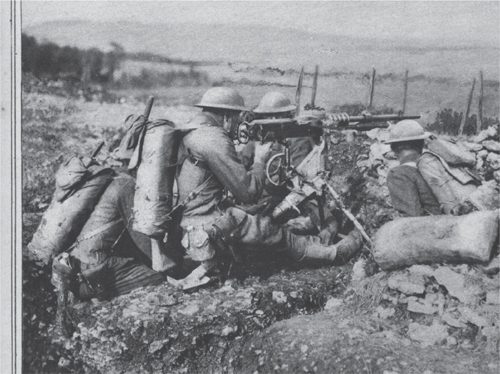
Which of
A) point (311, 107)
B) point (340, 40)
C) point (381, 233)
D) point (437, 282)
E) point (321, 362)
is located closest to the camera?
point (321, 362)

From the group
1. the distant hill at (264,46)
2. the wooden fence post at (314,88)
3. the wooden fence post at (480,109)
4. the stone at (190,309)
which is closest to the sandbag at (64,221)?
the stone at (190,309)

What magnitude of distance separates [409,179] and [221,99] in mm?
1780

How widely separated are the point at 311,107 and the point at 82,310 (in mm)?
2713

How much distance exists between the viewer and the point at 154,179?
14.0ft

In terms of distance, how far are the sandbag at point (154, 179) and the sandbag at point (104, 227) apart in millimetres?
245

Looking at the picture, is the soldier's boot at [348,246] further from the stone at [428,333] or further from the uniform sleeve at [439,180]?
the stone at [428,333]

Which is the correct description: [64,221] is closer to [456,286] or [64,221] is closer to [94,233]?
[94,233]

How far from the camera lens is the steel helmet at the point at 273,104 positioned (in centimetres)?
498

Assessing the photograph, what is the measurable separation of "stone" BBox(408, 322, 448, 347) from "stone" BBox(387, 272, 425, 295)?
255 millimetres

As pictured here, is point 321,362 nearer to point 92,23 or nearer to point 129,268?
point 129,268

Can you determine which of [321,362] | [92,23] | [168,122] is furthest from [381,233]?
[92,23]

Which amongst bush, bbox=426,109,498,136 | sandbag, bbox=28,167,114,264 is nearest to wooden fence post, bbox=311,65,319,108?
bush, bbox=426,109,498,136

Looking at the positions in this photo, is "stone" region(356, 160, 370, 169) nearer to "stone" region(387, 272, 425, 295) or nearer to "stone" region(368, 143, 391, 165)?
"stone" region(368, 143, 391, 165)

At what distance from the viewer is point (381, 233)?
4.09 metres
